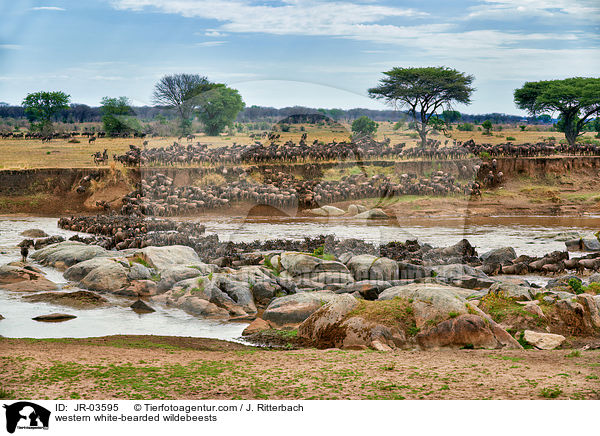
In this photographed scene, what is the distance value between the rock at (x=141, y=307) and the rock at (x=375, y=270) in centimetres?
512

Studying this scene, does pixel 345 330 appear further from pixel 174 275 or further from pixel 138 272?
pixel 138 272

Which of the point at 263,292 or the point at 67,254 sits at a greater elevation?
the point at 67,254

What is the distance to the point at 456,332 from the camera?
30.7 ft

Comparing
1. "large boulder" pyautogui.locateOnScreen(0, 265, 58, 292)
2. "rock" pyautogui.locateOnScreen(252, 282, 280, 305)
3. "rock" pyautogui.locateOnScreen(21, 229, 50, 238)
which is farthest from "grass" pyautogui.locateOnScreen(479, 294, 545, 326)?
"rock" pyautogui.locateOnScreen(21, 229, 50, 238)

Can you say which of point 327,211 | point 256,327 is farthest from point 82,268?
point 327,211

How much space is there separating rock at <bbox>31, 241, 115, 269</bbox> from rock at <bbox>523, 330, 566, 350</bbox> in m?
12.0

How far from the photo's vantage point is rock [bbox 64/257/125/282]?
1586 cm

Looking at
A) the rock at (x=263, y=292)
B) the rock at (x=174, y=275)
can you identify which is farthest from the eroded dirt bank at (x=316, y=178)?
the rock at (x=263, y=292)

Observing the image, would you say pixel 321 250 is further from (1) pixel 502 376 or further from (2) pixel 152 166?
(2) pixel 152 166

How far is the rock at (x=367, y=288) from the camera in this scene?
13375 millimetres

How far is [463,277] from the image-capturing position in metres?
15.3

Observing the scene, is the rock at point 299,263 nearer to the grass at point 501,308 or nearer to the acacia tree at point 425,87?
the grass at point 501,308

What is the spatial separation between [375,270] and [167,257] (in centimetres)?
566
